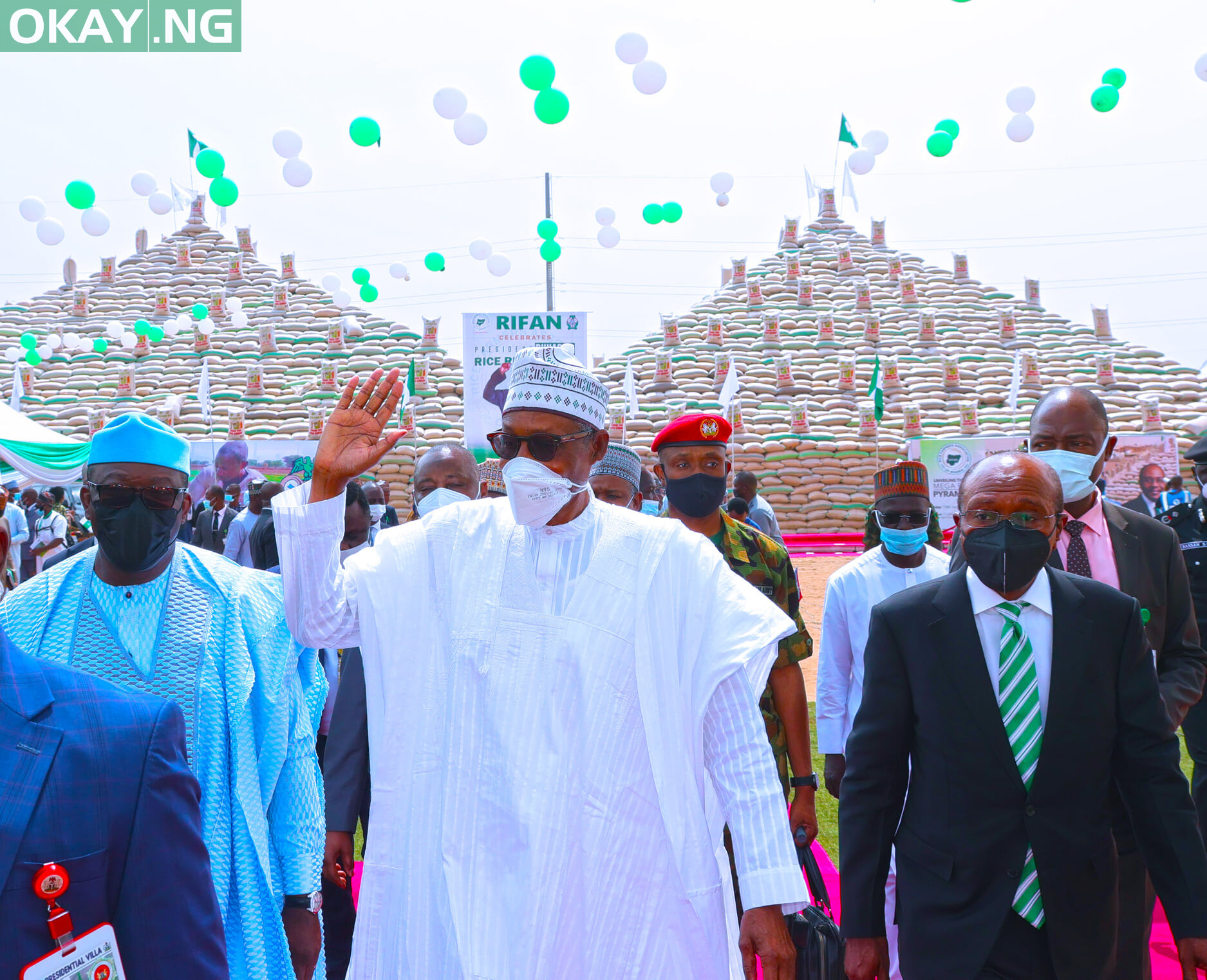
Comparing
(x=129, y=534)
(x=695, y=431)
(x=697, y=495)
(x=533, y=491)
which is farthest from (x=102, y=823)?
(x=695, y=431)

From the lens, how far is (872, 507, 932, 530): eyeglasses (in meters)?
3.95

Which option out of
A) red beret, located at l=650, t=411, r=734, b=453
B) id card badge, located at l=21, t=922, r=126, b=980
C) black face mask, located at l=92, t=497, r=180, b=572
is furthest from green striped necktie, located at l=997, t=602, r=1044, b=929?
black face mask, located at l=92, t=497, r=180, b=572

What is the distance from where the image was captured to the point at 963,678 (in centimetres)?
236

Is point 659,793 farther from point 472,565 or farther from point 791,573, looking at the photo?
point 791,573

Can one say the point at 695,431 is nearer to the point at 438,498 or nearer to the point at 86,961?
the point at 438,498

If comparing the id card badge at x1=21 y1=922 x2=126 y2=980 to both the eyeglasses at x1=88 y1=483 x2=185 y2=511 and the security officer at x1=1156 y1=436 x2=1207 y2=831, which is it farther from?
the security officer at x1=1156 y1=436 x2=1207 y2=831

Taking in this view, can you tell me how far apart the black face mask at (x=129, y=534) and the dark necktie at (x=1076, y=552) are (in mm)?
2543

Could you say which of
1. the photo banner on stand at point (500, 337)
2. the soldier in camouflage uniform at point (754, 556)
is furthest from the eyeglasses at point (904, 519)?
the photo banner on stand at point (500, 337)

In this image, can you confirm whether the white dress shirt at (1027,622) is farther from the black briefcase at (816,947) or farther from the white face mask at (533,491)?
the white face mask at (533,491)

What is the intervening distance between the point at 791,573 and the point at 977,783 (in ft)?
5.27

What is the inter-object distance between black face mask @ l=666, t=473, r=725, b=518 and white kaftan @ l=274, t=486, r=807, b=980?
1445mm

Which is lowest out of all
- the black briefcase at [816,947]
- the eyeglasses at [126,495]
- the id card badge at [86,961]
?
the black briefcase at [816,947]

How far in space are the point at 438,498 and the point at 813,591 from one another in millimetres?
11055

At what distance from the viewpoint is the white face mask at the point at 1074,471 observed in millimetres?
3283
